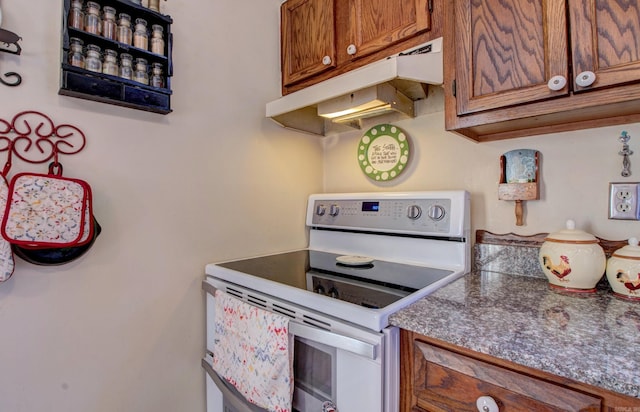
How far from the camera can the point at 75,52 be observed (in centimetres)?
96

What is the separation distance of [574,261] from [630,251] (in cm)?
13

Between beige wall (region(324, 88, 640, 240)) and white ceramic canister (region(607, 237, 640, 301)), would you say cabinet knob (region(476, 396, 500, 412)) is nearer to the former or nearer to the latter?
white ceramic canister (region(607, 237, 640, 301))

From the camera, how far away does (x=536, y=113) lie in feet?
2.82

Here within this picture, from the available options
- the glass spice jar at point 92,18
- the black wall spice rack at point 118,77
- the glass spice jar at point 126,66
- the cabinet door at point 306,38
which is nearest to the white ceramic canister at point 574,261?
the cabinet door at point 306,38

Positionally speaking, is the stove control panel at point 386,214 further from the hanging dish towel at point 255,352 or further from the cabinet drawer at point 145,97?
the cabinet drawer at point 145,97

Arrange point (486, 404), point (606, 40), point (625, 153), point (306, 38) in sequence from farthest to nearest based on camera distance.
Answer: point (306, 38) < point (625, 153) < point (606, 40) < point (486, 404)

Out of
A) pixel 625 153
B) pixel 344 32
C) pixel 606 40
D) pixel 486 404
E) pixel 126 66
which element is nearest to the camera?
pixel 486 404

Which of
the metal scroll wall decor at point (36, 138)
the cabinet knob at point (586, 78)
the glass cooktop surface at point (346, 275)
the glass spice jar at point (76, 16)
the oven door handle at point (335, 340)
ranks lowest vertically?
the oven door handle at point (335, 340)

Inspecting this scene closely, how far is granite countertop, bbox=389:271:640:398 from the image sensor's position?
1.73 ft

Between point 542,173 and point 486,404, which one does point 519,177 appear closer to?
point 542,173

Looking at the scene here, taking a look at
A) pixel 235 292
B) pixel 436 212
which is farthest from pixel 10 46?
pixel 436 212

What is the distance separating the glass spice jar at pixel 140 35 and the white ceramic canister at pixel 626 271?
160cm

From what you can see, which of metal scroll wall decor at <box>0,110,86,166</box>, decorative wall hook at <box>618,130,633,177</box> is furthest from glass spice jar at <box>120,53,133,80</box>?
decorative wall hook at <box>618,130,633,177</box>

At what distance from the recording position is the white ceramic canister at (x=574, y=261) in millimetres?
898
